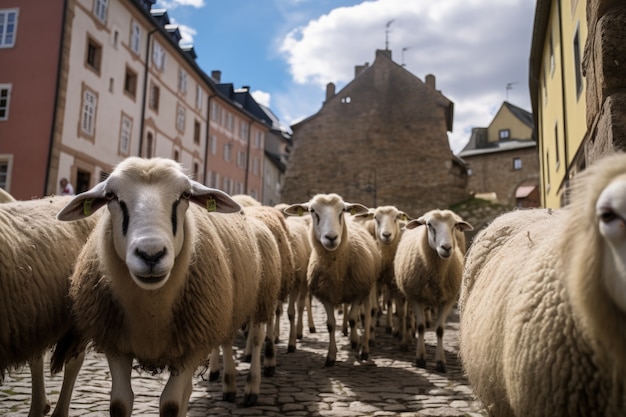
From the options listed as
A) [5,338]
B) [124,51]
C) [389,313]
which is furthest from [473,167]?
[5,338]

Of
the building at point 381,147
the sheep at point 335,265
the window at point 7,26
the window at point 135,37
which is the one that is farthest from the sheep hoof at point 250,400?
the window at point 135,37

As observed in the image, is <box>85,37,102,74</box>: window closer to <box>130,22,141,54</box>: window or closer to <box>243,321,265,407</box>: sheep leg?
<box>130,22,141,54</box>: window

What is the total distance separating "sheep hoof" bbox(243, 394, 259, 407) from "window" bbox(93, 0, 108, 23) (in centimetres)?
2050

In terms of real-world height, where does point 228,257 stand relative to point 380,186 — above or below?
below

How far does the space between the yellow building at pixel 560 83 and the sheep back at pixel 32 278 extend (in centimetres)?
747

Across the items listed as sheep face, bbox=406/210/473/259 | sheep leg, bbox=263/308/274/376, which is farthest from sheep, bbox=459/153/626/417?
sheep face, bbox=406/210/473/259

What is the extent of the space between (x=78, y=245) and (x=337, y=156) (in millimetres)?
25334

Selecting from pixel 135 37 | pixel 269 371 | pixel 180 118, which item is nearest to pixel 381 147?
pixel 180 118

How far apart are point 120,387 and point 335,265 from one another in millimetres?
4313

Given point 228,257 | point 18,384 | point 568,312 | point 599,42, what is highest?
point 599,42

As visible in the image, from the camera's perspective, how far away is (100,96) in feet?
70.6

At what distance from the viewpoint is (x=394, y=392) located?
5.28m

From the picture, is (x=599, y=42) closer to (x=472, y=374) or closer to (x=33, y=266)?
(x=472, y=374)

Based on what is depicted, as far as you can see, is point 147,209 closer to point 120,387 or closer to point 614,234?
point 120,387
